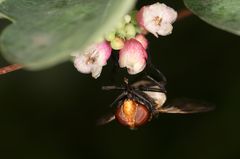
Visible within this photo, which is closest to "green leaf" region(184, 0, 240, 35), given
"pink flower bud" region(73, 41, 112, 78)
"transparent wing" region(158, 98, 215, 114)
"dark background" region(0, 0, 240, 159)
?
"pink flower bud" region(73, 41, 112, 78)

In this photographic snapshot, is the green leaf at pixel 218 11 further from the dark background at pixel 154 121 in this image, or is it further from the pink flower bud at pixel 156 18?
the dark background at pixel 154 121

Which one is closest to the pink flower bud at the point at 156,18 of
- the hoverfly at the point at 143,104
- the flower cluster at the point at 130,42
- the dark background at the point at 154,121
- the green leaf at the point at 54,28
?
the flower cluster at the point at 130,42

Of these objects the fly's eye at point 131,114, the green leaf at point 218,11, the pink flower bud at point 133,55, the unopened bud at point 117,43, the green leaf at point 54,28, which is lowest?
the fly's eye at point 131,114

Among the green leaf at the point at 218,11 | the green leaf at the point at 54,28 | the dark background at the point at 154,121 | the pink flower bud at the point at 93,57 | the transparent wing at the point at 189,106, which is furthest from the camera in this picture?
the dark background at the point at 154,121

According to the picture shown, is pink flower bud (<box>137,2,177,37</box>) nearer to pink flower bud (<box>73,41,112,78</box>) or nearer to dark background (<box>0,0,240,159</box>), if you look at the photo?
pink flower bud (<box>73,41,112,78</box>)

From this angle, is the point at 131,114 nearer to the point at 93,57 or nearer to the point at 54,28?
the point at 93,57

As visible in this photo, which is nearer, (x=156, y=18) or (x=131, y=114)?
(x=156, y=18)

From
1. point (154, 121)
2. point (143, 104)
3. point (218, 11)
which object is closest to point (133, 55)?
point (218, 11)
